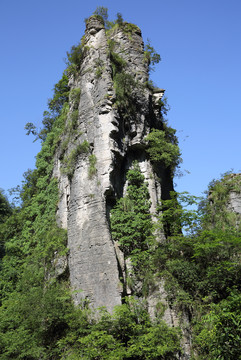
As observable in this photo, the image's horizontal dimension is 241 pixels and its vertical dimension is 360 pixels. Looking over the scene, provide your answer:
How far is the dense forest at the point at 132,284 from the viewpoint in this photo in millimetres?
10212

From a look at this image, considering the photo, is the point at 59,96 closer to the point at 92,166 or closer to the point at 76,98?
the point at 76,98

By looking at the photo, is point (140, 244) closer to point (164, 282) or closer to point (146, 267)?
point (146, 267)

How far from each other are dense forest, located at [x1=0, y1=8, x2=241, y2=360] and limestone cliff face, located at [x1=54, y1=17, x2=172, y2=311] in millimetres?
369

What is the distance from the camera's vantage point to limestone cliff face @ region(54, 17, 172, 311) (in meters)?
12.2

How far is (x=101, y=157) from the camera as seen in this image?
14.1 metres

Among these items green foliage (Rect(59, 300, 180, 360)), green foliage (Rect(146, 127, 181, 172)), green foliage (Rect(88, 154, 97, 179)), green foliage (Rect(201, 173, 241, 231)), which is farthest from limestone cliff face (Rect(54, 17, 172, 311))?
green foliage (Rect(201, 173, 241, 231))

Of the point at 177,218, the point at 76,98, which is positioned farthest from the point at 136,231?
the point at 76,98

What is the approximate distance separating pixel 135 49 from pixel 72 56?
3461 mm

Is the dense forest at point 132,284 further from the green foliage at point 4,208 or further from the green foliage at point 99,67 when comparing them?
the green foliage at point 4,208

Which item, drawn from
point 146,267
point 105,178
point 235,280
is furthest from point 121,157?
point 235,280

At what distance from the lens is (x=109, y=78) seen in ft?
51.9

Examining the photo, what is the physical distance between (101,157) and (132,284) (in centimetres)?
527

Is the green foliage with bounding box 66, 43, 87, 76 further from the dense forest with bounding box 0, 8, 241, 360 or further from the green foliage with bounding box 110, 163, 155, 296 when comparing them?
the green foliage with bounding box 110, 163, 155, 296

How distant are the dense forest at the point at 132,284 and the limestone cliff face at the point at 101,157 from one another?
1.21ft
